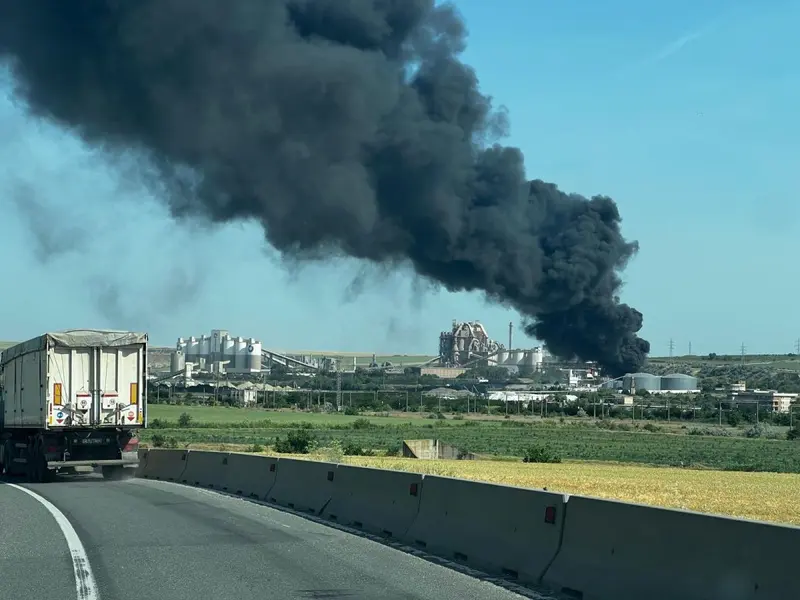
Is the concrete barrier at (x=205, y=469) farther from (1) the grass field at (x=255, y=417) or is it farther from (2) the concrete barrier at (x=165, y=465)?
(1) the grass field at (x=255, y=417)

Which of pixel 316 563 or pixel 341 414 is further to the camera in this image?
pixel 341 414

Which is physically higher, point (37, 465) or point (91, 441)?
point (91, 441)

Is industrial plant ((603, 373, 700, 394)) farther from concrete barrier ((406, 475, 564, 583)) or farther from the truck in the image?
concrete barrier ((406, 475, 564, 583))

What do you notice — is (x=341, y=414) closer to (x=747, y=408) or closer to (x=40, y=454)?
(x=747, y=408)

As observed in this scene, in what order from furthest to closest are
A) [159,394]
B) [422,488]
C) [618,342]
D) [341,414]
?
1. [159,394]
2. [341,414]
3. [618,342]
4. [422,488]

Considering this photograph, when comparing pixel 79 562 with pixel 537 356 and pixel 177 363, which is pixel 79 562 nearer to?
pixel 537 356

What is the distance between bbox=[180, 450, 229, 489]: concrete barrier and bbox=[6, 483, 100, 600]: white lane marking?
19.5 feet

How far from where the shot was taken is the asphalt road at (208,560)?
30.2ft

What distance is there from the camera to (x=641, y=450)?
168 ft

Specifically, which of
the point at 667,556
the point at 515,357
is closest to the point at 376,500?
the point at 667,556

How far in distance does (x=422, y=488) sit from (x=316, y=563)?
2.36 meters

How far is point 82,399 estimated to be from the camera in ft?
78.5

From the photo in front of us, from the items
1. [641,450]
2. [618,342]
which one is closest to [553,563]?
[641,450]

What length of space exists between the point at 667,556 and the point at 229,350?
187m
